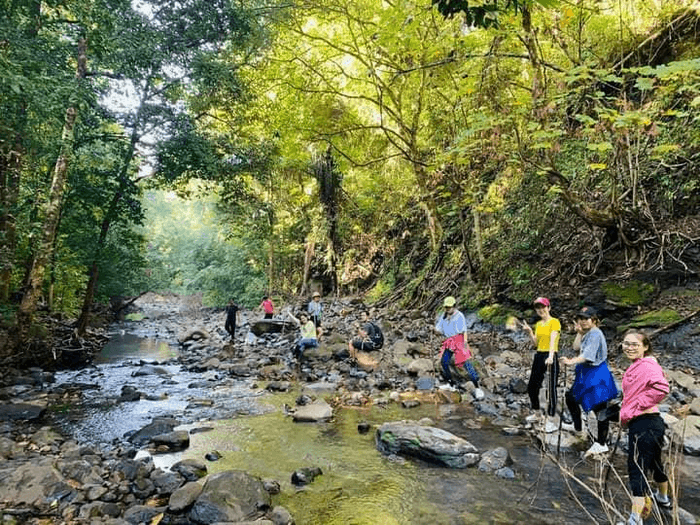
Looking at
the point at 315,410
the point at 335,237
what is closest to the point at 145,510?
the point at 315,410

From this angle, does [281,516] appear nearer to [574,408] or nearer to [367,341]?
[574,408]

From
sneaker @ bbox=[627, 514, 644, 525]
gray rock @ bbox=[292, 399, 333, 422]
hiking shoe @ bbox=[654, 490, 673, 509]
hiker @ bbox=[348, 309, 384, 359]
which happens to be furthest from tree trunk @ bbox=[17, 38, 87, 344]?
hiking shoe @ bbox=[654, 490, 673, 509]

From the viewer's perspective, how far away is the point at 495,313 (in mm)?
12273

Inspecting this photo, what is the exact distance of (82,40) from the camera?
10.4 metres

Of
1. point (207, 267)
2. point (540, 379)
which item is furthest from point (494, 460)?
point (207, 267)

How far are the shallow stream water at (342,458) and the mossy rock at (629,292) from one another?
4.45 meters

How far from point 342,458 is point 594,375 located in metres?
3.26

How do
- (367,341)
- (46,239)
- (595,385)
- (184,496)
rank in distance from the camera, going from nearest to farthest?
(184,496), (595,385), (46,239), (367,341)

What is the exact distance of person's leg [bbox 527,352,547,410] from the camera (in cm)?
639

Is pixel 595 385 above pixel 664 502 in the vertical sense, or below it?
above

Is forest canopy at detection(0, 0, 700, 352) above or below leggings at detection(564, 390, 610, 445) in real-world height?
above

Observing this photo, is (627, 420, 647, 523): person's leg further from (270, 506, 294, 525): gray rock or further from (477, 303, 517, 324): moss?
(477, 303, 517, 324): moss

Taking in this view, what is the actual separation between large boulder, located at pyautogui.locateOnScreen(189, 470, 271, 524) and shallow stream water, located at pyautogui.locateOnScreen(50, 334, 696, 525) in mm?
297

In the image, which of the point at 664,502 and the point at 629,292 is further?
the point at 629,292
